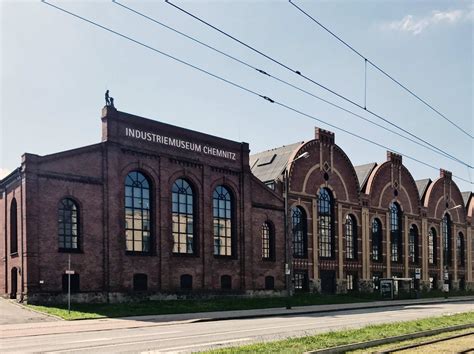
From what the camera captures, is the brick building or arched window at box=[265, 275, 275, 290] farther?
the brick building

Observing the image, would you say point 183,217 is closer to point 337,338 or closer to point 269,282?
point 269,282

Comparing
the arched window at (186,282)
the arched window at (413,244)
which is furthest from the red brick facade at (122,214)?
the arched window at (413,244)

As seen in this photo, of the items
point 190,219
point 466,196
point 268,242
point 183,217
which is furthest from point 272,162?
point 466,196

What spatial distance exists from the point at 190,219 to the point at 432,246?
120ft

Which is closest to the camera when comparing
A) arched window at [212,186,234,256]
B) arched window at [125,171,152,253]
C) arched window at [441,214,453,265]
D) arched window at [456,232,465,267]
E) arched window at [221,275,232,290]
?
arched window at [125,171,152,253]

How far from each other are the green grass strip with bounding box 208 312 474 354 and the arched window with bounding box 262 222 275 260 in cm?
2328

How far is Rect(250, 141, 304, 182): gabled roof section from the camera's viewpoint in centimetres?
4806

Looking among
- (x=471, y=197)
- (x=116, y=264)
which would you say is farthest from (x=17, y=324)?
(x=471, y=197)

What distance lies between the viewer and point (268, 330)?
19938mm

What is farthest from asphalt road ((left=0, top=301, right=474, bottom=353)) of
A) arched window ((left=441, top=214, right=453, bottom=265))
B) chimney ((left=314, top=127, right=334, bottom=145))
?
arched window ((left=441, top=214, right=453, bottom=265))

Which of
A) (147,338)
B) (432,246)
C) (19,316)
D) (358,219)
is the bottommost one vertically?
(19,316)

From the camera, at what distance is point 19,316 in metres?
26.3

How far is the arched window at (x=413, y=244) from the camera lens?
2398 inches

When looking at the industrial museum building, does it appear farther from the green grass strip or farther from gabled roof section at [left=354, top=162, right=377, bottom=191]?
the green grass strip
